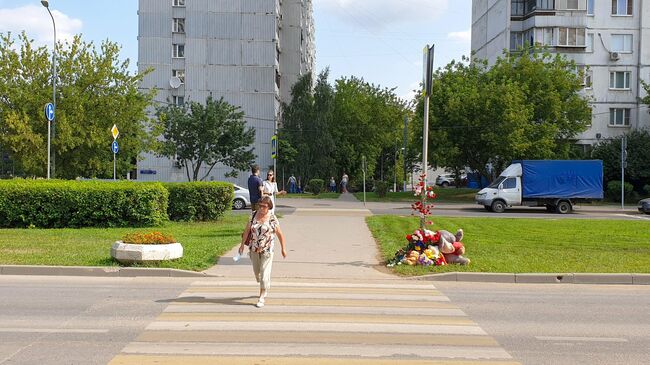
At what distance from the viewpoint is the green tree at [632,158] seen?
44.6 m

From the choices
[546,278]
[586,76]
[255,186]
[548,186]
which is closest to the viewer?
[546,278]

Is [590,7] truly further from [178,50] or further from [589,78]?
[178,50]

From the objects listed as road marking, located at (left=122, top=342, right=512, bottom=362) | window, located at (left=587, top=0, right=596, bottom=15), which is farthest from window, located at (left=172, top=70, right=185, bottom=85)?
road marking, located at (left=122, top=342, right=512, bottom=362)

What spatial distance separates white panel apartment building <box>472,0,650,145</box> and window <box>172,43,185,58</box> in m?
29.7

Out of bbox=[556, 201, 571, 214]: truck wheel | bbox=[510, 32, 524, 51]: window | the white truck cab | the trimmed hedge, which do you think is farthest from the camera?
bbox=[510, 32, 524, 51]: window

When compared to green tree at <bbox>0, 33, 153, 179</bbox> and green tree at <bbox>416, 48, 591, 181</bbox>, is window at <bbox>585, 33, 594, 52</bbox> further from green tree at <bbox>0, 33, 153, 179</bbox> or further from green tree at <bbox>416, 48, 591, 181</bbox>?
green tree at <bbox>0, 33, 153, 179</bbox>

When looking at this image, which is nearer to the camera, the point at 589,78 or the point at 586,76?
the point at 586,76

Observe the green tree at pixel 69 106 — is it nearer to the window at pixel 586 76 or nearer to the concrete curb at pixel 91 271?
the concrete curb at pixel 91 271

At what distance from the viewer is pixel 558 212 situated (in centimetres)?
3409

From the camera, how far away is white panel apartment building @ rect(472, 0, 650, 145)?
50594 millimetres

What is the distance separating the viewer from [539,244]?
56.2 ft

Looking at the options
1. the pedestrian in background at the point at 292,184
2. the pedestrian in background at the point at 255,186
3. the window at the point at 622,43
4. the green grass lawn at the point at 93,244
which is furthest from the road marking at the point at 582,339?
the window at the point at 622,43

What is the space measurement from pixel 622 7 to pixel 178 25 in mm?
37123

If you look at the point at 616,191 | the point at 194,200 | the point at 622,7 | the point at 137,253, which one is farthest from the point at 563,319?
the point at 622,7
